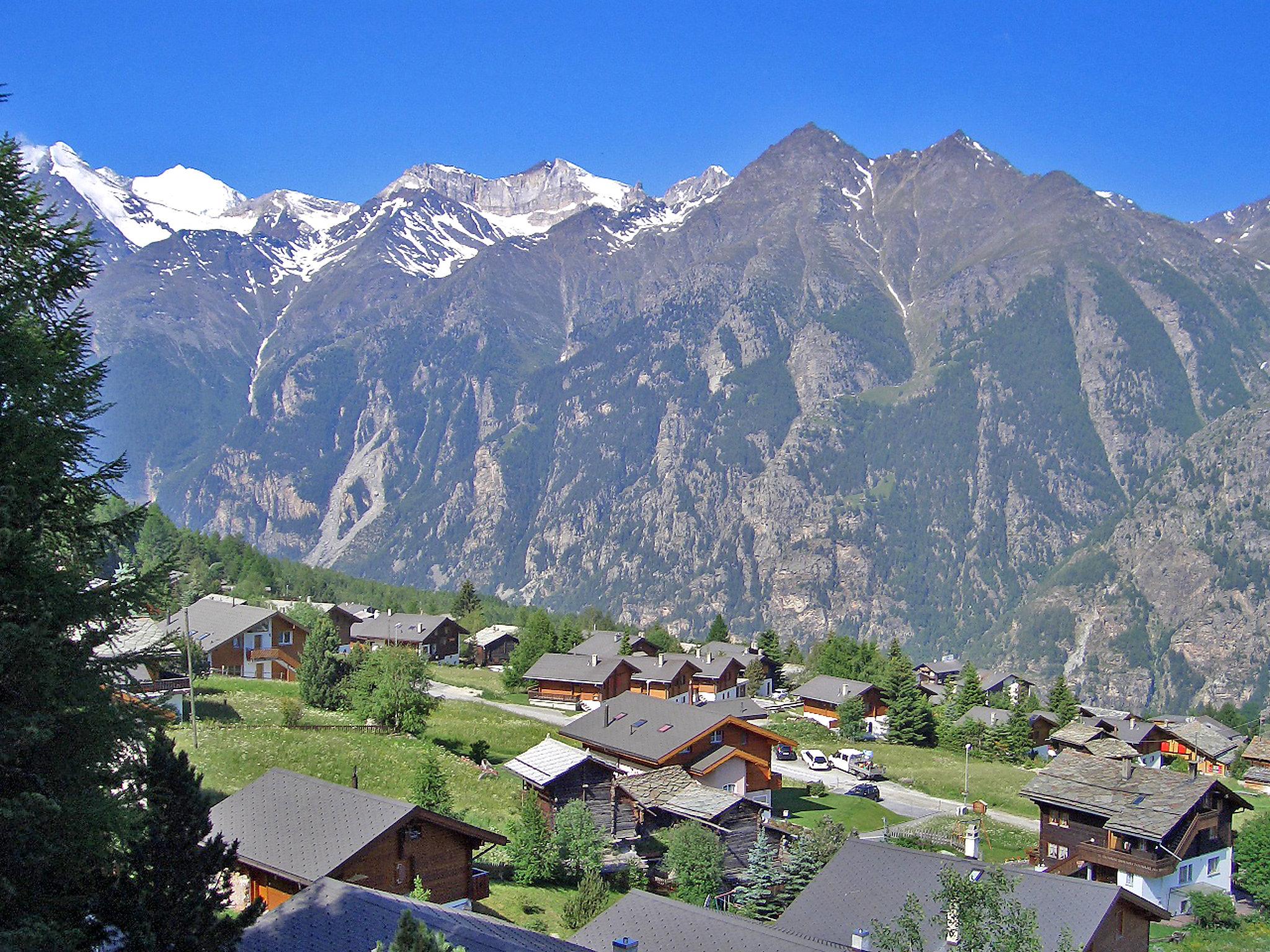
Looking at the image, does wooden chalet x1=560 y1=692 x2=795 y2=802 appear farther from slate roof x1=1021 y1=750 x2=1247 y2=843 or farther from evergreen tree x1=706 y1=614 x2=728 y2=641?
evergreen tree x1=706 y1=614 x2=728 y2=641

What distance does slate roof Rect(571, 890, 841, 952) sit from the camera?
69.9ft

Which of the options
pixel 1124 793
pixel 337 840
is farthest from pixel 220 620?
pixel 1124 793

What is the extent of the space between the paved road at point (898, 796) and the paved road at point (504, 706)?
56.1 feet

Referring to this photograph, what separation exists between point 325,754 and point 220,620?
37.2 m

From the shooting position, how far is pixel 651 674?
→ 9938 centimetres

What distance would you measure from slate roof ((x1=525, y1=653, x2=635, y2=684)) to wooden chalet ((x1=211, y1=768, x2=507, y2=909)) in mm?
61883

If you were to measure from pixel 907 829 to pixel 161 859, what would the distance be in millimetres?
46306

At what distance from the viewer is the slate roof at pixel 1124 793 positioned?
47.1m

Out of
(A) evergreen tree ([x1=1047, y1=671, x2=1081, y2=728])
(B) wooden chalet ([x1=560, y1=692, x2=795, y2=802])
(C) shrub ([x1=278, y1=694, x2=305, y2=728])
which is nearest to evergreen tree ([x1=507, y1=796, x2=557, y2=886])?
(B) wooden chalet ([x1=560, y1=692, x2=795, y2=802])

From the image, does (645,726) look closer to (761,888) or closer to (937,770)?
(761,888)

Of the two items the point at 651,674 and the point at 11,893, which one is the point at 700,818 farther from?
the point at 651,674

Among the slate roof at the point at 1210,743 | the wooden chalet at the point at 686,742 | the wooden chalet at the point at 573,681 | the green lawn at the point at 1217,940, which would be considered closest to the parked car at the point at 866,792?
the wooden chalet at the point at 686,742

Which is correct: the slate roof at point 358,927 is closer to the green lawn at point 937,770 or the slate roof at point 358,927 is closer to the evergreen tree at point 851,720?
the green lawn at point 937,770

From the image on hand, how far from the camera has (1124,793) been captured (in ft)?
165
